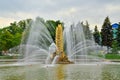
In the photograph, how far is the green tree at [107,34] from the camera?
71625 millimetres

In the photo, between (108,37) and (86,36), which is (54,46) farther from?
(108,37)

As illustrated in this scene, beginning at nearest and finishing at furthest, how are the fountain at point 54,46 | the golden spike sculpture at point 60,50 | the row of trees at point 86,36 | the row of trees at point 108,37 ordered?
the golden spike sculpture at point 60,50 → the fountain at point 54,46 → the row of trees at point 86,36 → the row of trees at point 108,37

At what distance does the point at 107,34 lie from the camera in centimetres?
7206

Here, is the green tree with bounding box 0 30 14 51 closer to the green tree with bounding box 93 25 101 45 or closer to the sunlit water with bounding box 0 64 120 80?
the green tree with bounding box 93 25 101 45

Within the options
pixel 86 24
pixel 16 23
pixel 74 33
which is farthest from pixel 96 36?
pixel 74 33

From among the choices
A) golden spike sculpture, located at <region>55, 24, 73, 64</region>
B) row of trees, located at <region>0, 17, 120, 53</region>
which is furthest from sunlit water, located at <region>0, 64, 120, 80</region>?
row of trees, located at <region>0, 17, 120, 53</region>

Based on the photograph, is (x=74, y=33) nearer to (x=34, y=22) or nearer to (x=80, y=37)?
(x=80, y=37)

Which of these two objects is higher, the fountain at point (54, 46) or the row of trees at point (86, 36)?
the row of trees at point (86, 36)

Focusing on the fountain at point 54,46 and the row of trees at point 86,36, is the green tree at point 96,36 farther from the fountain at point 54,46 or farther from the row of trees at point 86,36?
the fountain at point 54,46

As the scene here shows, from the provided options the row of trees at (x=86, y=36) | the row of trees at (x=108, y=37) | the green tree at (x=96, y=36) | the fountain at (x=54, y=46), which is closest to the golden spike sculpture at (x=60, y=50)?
the fountain at (x=54, y=46)

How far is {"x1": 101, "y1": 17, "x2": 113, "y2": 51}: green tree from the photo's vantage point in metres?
71.6

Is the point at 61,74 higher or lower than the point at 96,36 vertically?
lower


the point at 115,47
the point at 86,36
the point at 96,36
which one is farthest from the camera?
the point at 96,36

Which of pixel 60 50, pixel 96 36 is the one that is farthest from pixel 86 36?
pixel 60 50
